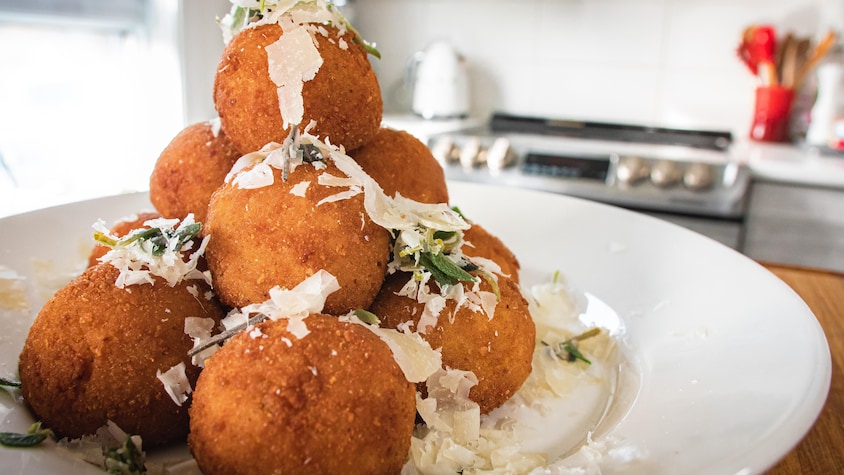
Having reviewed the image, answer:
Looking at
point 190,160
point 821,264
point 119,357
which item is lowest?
point 821,264

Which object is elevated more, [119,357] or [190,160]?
[190,160]

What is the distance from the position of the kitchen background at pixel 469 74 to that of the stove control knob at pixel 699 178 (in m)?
0.17

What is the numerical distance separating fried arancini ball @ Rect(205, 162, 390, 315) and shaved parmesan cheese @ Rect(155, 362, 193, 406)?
0.10m

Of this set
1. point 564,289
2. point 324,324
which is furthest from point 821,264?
point 324,324

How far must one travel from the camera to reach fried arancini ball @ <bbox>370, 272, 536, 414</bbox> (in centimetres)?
89

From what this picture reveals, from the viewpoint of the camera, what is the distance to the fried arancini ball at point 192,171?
101 centimetres

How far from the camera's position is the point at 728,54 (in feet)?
9.91

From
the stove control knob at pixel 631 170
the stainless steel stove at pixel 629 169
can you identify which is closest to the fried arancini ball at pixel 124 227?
the stainless steel stove at pixel 629 169

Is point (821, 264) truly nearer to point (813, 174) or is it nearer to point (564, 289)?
point (813, 174)

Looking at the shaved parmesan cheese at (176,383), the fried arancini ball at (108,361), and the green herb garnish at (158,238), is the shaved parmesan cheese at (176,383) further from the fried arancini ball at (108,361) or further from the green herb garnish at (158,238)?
the green herb garnish at (158,238)

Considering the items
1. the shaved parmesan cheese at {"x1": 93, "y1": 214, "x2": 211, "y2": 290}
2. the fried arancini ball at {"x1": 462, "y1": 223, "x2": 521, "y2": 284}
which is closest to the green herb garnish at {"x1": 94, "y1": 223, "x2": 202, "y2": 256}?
the shaved parmesan cheese at {"x1": 93, "y1": 214, "x2": 211, "y2": 290}

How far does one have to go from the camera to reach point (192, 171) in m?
1.02

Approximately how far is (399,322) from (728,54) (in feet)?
8.90

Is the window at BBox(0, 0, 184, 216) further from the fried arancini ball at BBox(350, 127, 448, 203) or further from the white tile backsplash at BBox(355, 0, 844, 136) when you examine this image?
the fried arancini ball at BBox(350, 127, 448, 203)
